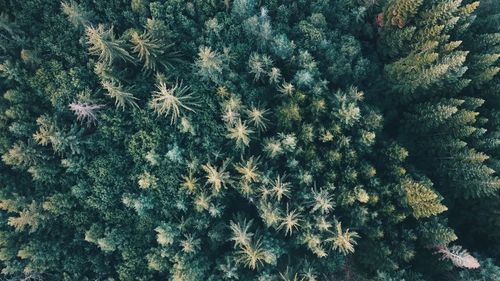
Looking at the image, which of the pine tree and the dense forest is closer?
the pine tree

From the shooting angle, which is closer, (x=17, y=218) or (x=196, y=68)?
(x=17, y=218)

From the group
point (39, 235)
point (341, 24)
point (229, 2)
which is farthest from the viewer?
point (341, 24)

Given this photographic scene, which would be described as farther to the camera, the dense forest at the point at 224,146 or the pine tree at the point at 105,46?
the dense forest at the point at 224,146

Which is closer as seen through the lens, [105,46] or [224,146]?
[105,46]

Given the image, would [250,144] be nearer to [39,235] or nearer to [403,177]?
[403,177]

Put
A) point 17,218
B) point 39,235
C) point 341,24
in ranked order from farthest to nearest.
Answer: point 341,24
point 39,235
point 17,218

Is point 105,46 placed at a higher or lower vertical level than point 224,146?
higher

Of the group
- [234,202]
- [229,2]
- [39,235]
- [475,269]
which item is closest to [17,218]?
[39,235]

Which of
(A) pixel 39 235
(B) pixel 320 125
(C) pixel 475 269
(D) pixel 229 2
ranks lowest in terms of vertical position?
(A) pixel 39 235
